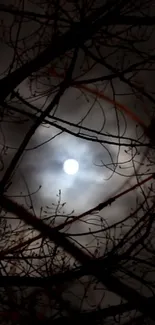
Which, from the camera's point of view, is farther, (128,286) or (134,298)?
(128,286)

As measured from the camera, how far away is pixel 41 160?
156cm

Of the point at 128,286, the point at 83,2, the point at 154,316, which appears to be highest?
the point at 83,2

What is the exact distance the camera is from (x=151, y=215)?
1.54m

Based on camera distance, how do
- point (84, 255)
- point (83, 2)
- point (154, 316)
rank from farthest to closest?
point (84, 255)
point (154, 316)
point (83, 2)

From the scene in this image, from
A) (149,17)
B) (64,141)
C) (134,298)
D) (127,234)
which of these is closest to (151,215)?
(127,234)

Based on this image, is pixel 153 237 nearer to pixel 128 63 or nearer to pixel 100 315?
pixel 100 315

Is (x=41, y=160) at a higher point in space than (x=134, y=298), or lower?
higher

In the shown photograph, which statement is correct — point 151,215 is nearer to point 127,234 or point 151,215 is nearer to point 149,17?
point 127,234

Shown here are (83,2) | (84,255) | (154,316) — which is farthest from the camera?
(84,255)

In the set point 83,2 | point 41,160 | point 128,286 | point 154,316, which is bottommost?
point 154,316

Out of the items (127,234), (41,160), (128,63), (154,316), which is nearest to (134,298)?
(154,316)

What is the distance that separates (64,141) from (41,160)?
101 millimetres

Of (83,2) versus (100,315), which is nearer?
(83,2)

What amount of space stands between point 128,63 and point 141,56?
1.9 inches
